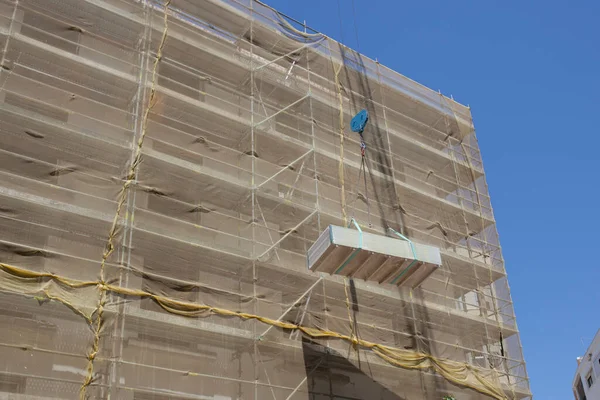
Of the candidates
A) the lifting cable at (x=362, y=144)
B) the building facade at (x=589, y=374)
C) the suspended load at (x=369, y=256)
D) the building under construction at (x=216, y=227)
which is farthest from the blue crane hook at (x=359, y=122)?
the building facade at (x=589, y=374)

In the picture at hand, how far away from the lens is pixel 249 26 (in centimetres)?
1719

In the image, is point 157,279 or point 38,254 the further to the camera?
point 157,279

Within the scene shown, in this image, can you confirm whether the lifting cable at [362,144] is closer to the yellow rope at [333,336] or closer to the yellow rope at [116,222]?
the yellow rope at [333,336]

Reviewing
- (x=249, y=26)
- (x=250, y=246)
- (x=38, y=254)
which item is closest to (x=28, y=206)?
(x=38, y=254)

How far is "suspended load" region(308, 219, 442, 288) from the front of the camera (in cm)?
1205

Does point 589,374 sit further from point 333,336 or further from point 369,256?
point 369,256

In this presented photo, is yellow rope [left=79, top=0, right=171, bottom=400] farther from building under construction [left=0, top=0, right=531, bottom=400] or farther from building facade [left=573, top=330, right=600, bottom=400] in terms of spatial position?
building facade [left=573, top=330, right=600, bottom=400]

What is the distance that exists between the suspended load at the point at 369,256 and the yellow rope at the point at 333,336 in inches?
63.2

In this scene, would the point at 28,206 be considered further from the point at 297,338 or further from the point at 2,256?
the point at 297,338

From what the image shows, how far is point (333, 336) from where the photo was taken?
13.9 meters

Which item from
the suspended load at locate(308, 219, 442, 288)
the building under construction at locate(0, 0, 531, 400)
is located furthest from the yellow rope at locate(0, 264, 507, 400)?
the suspended load at locate(308, 219, 442, 288)

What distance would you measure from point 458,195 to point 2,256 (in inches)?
513

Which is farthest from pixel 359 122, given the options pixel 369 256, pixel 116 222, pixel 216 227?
pixel 116 222

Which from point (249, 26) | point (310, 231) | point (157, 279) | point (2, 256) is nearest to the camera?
point (2, 256)
